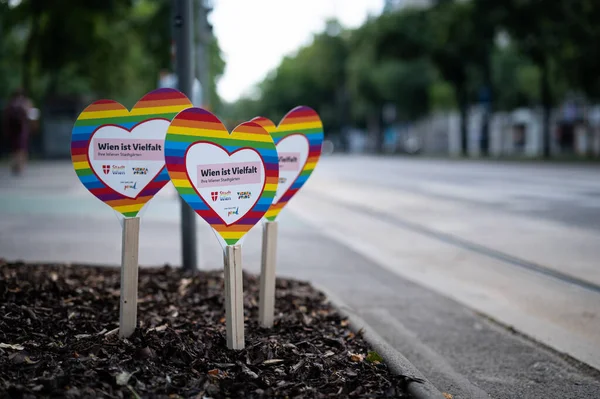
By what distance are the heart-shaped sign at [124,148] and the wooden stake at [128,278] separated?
126 mm

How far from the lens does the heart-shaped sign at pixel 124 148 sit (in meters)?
4.25

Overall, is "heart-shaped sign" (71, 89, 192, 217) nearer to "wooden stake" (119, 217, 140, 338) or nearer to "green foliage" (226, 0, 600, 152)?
"wooden stake" (119, 217, 140, 338)

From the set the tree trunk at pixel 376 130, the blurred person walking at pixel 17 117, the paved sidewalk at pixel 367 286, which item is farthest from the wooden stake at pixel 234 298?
the tree trunk at pixel 376 130

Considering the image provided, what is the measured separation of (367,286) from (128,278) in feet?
10.9

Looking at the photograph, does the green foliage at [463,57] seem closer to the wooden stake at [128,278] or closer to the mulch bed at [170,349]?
the mulch bed at [170,349]

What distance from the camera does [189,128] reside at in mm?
3842

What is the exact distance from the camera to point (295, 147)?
5.13m

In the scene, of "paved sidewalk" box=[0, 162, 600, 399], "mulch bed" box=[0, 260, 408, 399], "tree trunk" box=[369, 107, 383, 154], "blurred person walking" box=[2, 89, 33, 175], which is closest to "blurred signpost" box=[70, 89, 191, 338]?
"mulch bed" box=[0, 260, 408, 399]

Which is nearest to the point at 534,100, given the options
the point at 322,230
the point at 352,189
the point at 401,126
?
the point at 401,126

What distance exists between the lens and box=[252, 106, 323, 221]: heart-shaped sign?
5.08 m

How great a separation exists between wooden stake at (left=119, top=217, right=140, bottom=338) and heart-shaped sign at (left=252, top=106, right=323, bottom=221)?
44.0 inches

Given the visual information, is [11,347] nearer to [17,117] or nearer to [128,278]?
[128,278]

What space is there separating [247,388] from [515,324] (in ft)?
9.77

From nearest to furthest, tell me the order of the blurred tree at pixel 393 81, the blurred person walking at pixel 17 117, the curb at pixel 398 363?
the curb at pixel 398 363
the blurred person walking at pixel 17 117
the blurred tree at pixel 393 81
